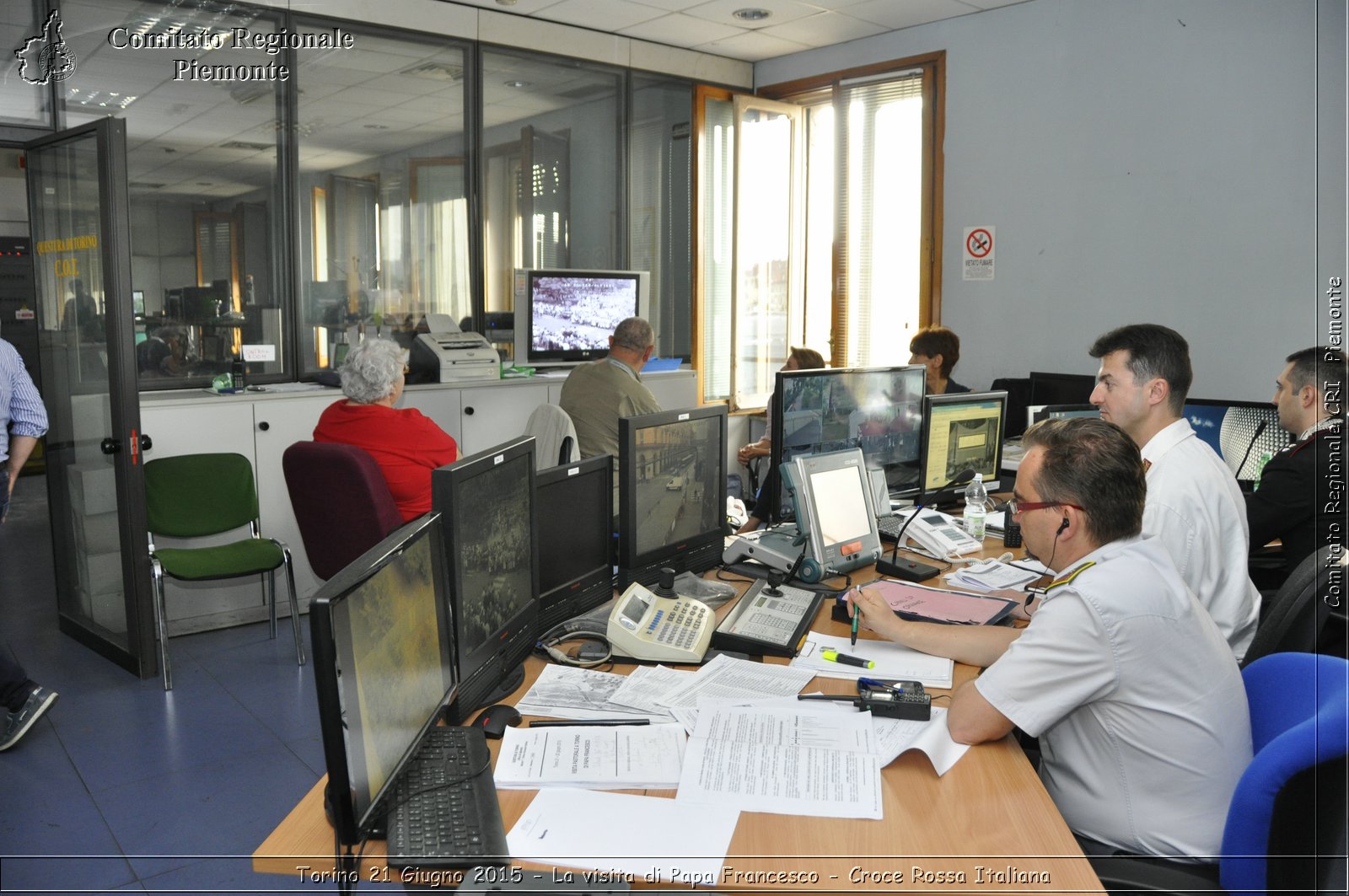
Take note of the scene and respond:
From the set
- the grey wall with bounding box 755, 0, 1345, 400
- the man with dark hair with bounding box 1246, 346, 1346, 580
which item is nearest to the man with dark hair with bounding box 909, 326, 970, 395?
the grey wall with bounding box 755, 0, 1345, 400

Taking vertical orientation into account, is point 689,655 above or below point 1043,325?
below

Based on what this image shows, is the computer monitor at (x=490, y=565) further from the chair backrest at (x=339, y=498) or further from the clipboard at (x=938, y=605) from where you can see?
the chair backrest at (x=339, y=498)

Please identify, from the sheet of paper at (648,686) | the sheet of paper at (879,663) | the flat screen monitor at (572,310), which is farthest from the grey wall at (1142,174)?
the sheet of paper at (648,686)

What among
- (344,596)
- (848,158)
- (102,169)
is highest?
(848,158)

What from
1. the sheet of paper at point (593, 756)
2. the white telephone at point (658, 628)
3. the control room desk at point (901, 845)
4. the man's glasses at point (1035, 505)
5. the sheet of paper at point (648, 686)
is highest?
the man's glasses at point (1035, 505)

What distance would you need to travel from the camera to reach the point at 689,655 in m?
2.13

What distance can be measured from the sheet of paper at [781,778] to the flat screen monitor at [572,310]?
4.00 m

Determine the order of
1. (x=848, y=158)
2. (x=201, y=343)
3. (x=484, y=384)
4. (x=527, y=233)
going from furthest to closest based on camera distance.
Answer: (x=848, y=158) < (x=527, y=233) < (x=484, y=384) < (x=201, y=343)

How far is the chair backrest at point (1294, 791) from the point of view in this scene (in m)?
1.39

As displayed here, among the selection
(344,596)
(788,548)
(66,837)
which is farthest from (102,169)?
(344,596)

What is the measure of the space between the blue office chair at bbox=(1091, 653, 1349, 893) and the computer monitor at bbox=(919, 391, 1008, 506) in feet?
6.38

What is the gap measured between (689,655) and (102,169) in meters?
2.99

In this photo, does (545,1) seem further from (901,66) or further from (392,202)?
(901,66)

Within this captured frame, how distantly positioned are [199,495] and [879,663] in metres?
3.22
